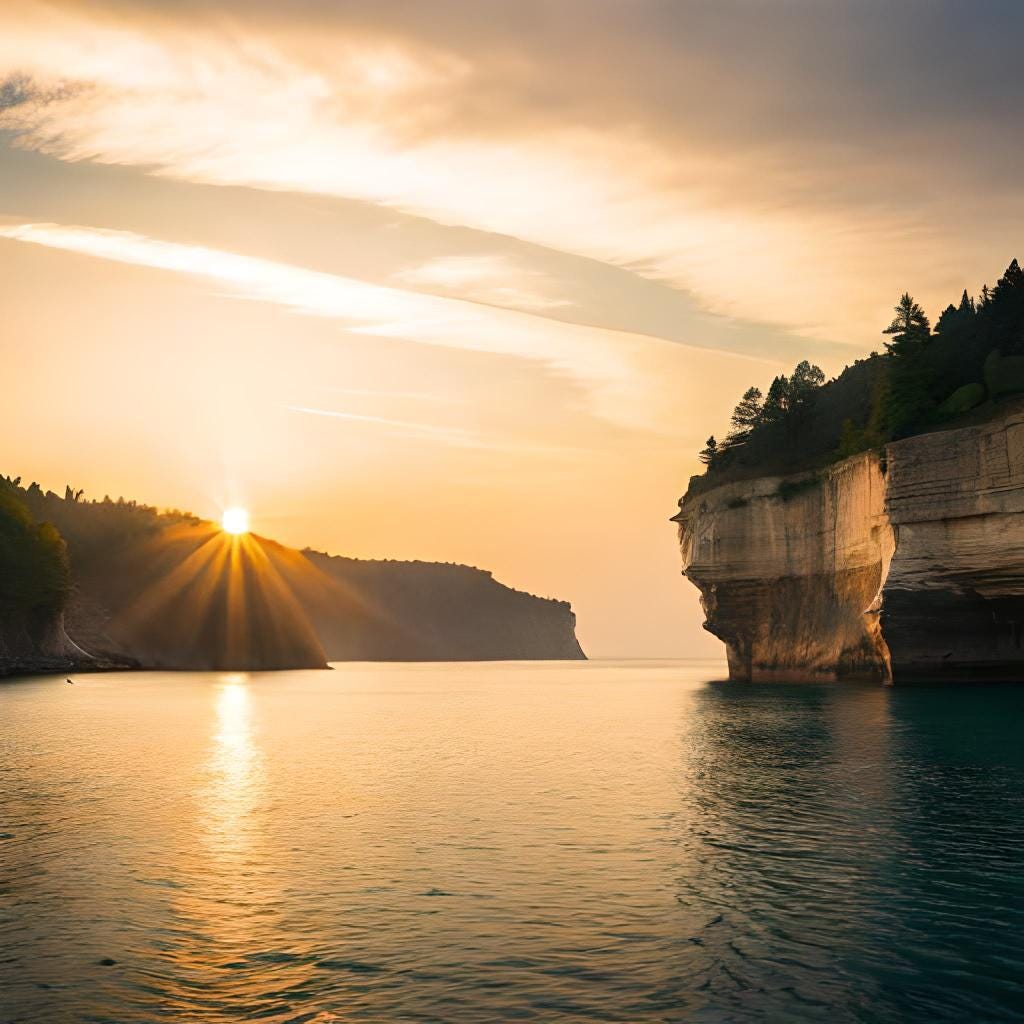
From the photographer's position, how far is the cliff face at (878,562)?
65.1m

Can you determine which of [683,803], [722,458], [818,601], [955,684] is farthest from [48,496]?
[683,803]

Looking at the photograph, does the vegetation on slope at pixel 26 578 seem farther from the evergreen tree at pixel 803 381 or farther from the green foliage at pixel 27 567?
the evergreen tree at pixel 803 381

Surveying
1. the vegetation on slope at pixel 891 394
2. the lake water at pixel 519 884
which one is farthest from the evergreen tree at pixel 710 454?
the lake water at pixel 519 884

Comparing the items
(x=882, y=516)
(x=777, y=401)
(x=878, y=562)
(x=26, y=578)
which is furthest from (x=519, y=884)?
(x=26, y=578)

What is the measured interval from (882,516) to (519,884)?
6365 cm

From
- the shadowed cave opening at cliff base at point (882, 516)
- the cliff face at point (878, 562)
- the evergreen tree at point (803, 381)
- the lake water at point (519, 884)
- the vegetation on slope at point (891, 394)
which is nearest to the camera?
the lake water at point (519, 884)

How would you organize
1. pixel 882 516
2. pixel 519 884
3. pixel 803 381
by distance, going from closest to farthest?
pixel 519 884 → pixel 882 516 → pixel 803 381

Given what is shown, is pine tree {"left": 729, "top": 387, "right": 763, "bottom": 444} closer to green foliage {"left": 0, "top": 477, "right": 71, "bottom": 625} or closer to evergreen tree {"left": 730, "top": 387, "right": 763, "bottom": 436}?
evergreen tree {"left": 730, "top": 387, "right": 763, "bottom": 436}

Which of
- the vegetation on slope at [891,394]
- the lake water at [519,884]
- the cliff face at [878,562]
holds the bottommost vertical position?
the lake water at [519,884]

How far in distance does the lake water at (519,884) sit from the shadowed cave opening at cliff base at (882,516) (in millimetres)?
28073

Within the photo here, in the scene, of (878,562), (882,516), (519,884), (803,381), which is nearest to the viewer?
(519,884)

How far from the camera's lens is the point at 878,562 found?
77375mm

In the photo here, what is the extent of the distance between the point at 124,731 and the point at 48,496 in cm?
16525

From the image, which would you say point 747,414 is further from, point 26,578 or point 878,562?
point 26,578
